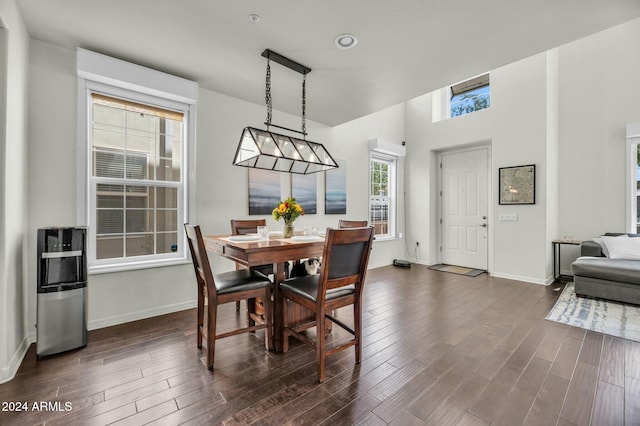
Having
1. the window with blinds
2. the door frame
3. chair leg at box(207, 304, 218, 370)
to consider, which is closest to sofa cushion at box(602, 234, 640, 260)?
the door frame

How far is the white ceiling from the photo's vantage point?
203 centimetres

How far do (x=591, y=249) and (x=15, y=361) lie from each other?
255 inches

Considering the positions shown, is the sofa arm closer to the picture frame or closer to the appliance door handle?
the picture frame

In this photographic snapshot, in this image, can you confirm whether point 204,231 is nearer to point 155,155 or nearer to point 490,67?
point 155,155

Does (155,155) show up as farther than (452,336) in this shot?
Yes

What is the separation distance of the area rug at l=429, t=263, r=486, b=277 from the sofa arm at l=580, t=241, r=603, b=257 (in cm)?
146

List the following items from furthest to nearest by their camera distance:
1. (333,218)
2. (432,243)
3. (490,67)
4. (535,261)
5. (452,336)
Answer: (432,243)
(333,218)
(535,261)
(490,67)
(452,336)

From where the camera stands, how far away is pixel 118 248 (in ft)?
9.68

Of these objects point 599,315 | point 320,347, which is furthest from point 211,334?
point 599,315

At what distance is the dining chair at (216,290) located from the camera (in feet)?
6.62

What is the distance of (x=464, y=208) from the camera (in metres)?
5.48

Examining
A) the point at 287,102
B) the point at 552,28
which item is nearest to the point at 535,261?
the point at 552,28

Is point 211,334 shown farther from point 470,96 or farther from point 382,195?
point 470,96

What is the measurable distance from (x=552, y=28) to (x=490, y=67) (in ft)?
2.02
